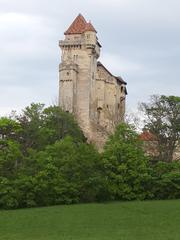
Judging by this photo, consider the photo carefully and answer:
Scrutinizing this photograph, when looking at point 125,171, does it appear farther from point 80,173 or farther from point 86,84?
point 86,84

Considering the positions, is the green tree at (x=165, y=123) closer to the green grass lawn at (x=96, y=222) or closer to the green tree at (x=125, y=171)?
the green tree at (x=125, y=171)

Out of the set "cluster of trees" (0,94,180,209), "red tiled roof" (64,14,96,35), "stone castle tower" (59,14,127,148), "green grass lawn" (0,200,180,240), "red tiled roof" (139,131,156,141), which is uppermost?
"red tiled roof" (64,14,96,35)

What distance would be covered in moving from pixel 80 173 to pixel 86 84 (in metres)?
44.7

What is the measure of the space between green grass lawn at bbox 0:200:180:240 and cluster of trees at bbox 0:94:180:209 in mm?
4040

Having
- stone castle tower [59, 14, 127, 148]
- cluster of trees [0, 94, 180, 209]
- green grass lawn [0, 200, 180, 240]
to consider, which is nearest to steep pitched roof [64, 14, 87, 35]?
stone castle tower [59, 14, 127, 148]

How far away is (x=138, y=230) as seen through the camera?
135ft

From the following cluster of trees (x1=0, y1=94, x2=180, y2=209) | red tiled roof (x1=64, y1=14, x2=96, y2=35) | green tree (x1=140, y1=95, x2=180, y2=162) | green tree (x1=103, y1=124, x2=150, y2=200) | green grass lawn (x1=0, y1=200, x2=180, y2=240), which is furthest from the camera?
red tiled roof (x1=64, y1=14, x2=96, y2=35)

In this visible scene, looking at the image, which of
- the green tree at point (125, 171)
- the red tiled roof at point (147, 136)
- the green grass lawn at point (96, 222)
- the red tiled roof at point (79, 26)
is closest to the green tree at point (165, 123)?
the red tiled roof at point (147, 136)

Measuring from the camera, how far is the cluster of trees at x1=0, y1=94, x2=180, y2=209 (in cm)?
6322

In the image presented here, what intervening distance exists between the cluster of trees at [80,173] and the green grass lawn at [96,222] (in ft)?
13.3

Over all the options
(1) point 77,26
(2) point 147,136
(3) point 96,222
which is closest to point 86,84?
(1) point 77,26

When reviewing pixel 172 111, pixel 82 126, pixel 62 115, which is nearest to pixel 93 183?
pixel 172 111

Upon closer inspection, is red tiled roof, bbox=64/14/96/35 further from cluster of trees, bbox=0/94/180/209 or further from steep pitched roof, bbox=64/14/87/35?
cluster of trees, bbox=0/94/180/209

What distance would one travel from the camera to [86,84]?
109188 mm
